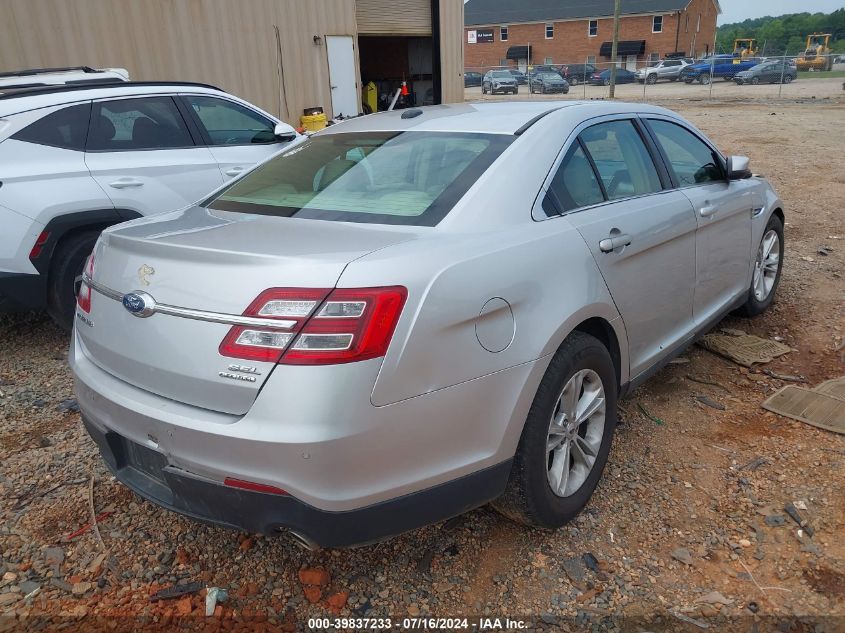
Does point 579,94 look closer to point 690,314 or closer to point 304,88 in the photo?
point 304,88

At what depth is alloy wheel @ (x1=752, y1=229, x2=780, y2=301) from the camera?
4.70 metres

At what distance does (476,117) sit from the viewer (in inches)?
120

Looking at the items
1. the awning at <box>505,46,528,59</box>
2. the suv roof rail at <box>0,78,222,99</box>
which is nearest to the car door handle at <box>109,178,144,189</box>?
the suv roof rail at <box>0,78,222,99</box>

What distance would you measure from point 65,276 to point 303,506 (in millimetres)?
3434

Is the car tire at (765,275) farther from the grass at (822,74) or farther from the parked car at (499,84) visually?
the grass at (822,74)

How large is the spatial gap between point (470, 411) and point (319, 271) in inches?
25.6

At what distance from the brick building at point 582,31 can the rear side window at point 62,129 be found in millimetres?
53748

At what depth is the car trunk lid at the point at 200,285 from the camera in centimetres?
194

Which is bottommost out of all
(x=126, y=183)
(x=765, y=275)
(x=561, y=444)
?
(x=765, y=275)

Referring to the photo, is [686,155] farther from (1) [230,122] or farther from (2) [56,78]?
(2) [56,78]

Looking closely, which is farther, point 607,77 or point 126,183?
point 607,77

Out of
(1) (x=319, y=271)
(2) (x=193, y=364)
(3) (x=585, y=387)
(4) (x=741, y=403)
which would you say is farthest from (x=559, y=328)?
(4) (x=741, y=403)

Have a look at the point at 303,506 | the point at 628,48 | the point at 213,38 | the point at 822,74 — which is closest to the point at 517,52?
the point at 628,48

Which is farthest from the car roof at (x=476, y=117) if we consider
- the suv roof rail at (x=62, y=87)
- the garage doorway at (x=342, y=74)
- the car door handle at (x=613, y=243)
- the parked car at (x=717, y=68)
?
the parked car at (x=717, y=68)
